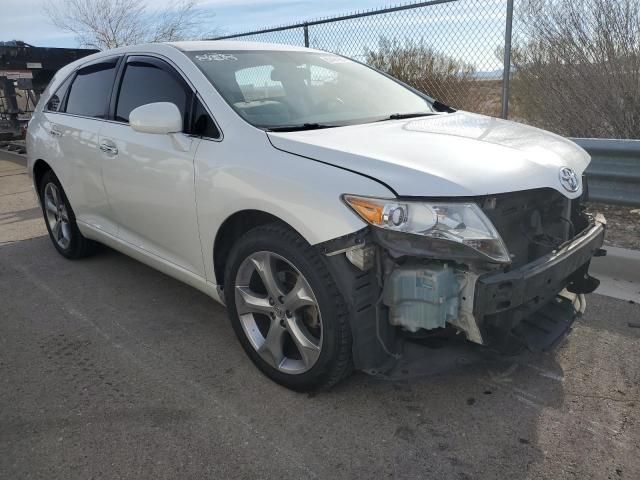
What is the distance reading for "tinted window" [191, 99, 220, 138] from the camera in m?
3.05

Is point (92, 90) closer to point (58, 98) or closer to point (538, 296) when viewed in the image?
point (58, 98)

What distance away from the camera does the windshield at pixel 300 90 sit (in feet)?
10.4

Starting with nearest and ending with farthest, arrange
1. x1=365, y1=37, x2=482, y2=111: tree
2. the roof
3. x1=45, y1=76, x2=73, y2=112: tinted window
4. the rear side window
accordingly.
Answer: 1. the rear side window
2. the roof
3. x1=45, y1=76, x2=73, y2=112: tinted window
4. x1=365, y1=37, x2=482, y2=111: tree

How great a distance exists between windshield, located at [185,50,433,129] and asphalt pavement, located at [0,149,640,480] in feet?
4.60

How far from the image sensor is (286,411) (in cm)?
273

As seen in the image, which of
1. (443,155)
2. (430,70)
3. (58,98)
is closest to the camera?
(443,155)

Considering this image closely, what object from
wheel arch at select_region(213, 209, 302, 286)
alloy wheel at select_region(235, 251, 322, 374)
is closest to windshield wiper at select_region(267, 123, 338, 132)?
wheel arch at select_region(213, 209, 302, 286)

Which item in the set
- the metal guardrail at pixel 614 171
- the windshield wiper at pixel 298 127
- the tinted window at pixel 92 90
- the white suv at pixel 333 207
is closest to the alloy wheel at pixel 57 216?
the tinted window at pixel 92 90

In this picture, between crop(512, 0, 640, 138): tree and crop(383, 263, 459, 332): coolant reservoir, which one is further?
crop(512, 0, 640, 138): tree

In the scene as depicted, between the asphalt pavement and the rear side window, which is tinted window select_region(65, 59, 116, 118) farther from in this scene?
the asphalt pavement

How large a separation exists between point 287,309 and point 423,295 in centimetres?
73

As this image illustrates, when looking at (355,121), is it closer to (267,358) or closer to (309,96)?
(309,96)

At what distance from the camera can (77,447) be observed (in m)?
2.53

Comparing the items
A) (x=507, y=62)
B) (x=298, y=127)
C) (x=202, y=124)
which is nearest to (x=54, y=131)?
(x=202, y=124)
